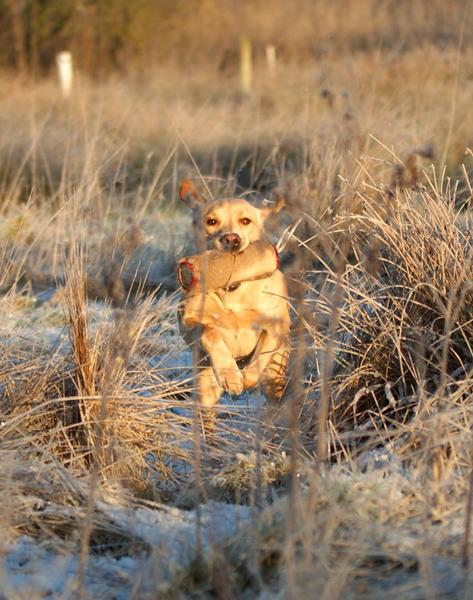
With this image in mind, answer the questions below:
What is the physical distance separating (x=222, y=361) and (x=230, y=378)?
9cm

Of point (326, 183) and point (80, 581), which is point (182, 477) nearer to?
point (80, 581)

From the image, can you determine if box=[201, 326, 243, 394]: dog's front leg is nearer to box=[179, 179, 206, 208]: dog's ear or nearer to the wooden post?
box=[179, 179, 206, 208]: dog's ear

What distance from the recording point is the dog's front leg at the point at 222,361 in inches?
152

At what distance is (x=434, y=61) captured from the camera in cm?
1080

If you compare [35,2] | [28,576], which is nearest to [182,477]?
[28,576]

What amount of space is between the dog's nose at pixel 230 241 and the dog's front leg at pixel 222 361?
0.31 metres

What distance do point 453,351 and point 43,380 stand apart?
138cm

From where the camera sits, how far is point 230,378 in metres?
3.86

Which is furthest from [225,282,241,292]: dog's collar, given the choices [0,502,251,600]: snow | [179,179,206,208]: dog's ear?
[0,502,251,600]: snow

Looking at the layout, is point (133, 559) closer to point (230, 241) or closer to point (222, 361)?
point (222, 361)

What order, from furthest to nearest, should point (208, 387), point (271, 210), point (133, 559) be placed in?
point (271, 210)
point (208, 387)
point (133, 559)

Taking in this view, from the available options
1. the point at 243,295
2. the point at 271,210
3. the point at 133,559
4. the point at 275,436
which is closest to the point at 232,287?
the point at 243,295

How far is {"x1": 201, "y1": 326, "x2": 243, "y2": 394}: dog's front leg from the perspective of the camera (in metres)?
3.86

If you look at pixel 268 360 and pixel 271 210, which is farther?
pixel 271 210
